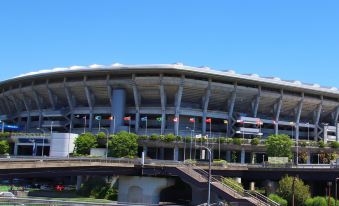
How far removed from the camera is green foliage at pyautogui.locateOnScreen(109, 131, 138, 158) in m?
105

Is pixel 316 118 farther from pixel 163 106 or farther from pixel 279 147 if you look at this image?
pixel 163 106

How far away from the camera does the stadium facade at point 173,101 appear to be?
118562 millimetres

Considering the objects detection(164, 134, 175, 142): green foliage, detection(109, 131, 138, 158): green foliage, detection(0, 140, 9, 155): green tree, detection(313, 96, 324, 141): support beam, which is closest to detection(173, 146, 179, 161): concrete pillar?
detection(164, 134, 175, 142): green foliage

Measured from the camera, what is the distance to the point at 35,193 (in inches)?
3285

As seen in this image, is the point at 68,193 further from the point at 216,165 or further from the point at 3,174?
the point at 3,174

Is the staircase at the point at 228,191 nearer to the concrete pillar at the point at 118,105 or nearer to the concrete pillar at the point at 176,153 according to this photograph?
the concrete pillar at the point at 176,153

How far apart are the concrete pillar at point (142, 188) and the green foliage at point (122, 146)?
3254cm

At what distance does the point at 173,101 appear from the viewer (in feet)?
415

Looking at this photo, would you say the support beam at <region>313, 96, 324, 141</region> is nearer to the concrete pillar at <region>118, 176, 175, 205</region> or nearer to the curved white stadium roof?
the curved white stadium roof

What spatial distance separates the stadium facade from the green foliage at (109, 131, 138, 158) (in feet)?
26.1

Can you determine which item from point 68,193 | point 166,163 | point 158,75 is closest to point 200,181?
point 166,163

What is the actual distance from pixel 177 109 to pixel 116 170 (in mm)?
53983

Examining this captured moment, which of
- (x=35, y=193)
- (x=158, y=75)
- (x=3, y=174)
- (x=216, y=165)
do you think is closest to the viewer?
(x=3, y=174)

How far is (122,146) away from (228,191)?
51.9 metres
